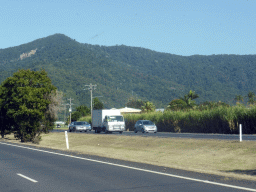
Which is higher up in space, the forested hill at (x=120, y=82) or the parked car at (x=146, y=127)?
the forested hill at (x=120, y=82)

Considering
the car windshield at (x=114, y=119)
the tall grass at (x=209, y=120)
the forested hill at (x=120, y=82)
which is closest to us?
the tall grass at (x=209, y=120)

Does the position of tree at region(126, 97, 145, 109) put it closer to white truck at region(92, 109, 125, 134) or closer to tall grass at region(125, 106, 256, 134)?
tall grass at region(125, 106, 256, 134)

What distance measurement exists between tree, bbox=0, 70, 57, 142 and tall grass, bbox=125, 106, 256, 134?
18351 mm

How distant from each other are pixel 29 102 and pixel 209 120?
69.4ft

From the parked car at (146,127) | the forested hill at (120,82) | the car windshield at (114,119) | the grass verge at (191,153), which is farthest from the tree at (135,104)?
the grass verge at (191,153)

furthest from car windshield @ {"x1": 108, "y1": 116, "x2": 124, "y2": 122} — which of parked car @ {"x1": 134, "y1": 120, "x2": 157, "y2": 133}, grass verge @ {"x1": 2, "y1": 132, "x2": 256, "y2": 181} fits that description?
grass verge @ {"x1": 2, "y1": 132, "x2": 256, "y2": 181}

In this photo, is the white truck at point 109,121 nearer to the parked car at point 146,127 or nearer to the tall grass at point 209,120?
the parked car at point 146,127

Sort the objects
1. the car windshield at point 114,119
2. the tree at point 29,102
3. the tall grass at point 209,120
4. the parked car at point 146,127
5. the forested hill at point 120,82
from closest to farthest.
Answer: the tree at point 29,102 → the tall grass at point 209,120 → the parked car at point 146,127 → the car windshield at point 114,119 → the forested hill at point 120,82

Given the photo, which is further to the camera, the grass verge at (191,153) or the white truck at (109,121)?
the white truck at (109,121)

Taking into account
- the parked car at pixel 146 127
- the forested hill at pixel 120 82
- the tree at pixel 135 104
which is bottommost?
the parked car at pixel 146 127

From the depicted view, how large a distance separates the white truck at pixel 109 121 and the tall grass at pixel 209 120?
8513 millimetres

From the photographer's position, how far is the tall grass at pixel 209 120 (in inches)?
1505

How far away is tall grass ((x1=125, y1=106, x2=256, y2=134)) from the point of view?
125 ft

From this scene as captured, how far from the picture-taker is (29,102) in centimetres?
3488
